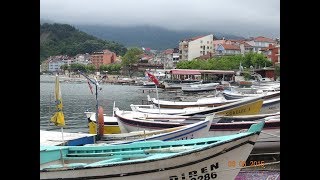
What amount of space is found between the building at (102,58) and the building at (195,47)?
10.6 meters

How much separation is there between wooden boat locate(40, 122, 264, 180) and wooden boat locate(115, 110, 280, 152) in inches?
85.6

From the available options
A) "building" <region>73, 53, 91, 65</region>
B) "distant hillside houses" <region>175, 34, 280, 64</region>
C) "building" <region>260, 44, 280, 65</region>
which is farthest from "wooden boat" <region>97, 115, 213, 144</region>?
"distant hillside houses" <region>175, 34, 280, 64</region>

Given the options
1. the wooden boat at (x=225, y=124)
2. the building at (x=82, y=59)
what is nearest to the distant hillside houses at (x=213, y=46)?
the building at (x=82, y=59)

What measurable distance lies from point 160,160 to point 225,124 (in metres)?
3.49

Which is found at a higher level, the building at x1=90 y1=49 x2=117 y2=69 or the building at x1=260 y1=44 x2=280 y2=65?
the building at x1=90 y1=49 x2=117 y2=69

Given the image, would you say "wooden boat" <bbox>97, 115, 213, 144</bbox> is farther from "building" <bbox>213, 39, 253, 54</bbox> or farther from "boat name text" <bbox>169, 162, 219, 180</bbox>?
"building" <bbox>213, 39, 253, 54</bbox>

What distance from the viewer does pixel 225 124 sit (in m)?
7.02

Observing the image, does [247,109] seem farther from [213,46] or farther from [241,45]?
[213,46]

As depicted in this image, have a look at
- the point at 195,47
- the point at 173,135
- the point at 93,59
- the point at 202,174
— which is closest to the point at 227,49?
the point at 195,47

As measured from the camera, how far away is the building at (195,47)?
61406 millimetres

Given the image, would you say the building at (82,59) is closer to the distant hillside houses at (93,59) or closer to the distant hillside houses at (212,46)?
the distant hillside houses at (93,59)

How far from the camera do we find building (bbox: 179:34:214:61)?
201 feet
